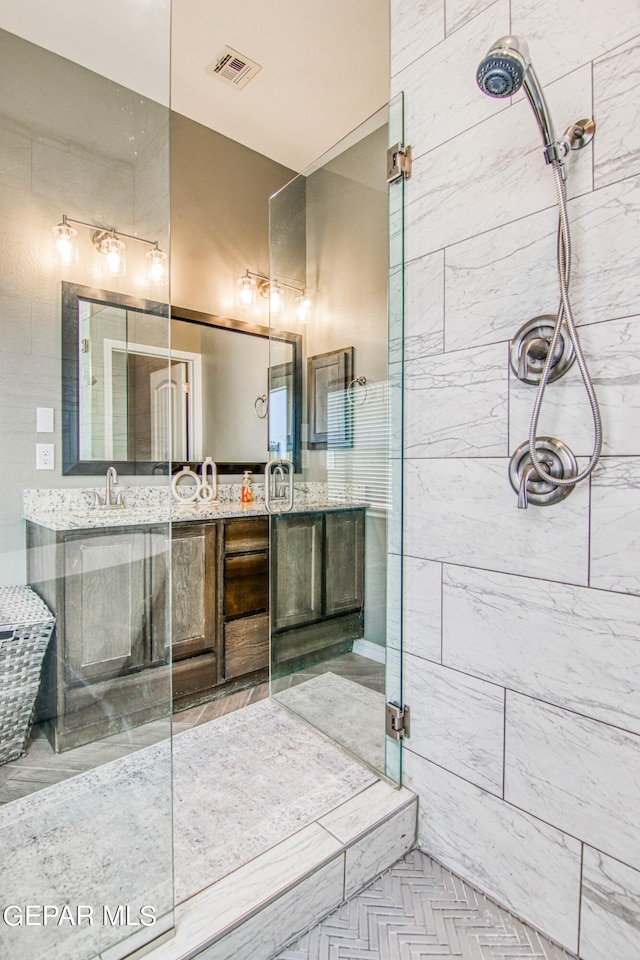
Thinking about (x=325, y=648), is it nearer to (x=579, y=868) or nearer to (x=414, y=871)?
(x=414, y=871)

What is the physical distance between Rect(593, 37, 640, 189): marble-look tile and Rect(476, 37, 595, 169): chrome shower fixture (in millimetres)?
36

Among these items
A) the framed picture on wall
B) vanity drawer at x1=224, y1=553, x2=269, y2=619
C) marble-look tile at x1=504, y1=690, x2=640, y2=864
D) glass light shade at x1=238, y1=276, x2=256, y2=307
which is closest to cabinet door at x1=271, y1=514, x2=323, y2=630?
vanity drawer at x1=224, y1=553, x2=269, y2=619

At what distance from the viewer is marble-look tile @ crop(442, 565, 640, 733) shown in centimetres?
104

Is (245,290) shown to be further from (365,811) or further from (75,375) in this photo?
(365,811)

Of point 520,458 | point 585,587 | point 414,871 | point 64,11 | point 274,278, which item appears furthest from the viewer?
point 274,278

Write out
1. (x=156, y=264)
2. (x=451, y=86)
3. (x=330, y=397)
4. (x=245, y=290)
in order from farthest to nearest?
(x=245, y=290), (x=330, y=397), (x=156, y=264), (x=451, y=86)

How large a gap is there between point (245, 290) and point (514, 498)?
235cm

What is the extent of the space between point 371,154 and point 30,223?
1259 mm

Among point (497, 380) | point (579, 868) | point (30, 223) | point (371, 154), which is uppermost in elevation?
point (371, 154)

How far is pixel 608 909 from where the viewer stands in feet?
3.44

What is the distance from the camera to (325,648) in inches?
85.3

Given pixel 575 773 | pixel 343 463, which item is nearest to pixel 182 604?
pixel 343 463

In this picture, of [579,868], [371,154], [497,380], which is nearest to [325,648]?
[579,868]

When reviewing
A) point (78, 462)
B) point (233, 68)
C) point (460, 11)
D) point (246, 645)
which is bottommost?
point (246, 645)
